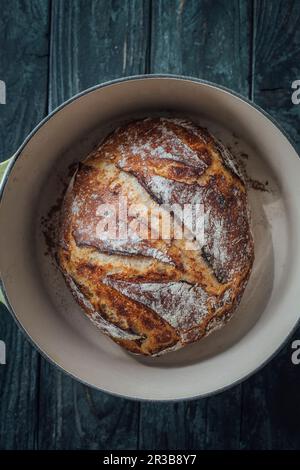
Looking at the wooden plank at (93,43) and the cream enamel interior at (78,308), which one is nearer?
the cream enamel interior at (78,308)

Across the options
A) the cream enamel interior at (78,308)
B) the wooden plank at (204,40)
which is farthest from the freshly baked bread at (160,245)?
the wooden plank at (204,40)

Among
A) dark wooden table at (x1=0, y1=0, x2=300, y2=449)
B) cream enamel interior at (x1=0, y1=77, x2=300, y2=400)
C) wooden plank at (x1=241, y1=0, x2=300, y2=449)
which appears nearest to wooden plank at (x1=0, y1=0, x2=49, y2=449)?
dark wooden table at (x1=0, y1=0, x2=300, y2=449)

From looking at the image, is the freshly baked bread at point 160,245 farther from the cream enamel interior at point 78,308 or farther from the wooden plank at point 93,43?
the wooden plank at point 93,43

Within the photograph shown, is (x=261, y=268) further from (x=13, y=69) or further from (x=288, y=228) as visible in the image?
(x=13, y=69)

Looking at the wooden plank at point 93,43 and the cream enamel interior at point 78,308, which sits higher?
the wooden plank at point 93,43

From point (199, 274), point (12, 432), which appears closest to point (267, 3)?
point (199, 274)

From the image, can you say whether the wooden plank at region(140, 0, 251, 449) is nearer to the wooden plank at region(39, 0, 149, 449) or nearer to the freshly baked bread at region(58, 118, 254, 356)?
the wooden plank at region(39, 0, 149, 449)

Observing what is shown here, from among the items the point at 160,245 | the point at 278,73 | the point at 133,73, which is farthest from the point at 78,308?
the point at 278,73
